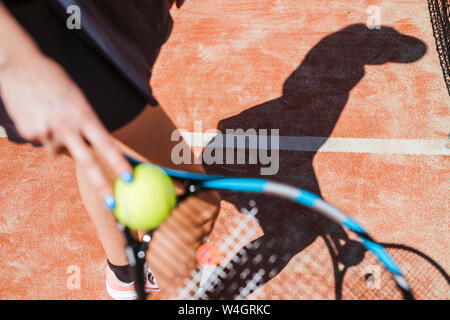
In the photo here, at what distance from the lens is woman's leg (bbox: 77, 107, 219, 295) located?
1.20 m

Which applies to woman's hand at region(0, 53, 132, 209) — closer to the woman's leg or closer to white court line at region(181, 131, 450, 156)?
the woman's leg

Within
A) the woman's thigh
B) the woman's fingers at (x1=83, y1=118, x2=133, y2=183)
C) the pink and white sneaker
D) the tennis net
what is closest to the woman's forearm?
the woman's fingers at (x1=83, y1=118, x2=133, y2=183)

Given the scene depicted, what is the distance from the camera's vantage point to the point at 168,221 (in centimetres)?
138

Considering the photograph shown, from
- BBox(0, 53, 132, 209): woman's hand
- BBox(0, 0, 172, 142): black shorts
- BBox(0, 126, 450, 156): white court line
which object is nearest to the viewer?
BBox(0, 53, 132, 209): woman's hand

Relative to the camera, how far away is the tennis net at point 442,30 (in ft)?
8.14

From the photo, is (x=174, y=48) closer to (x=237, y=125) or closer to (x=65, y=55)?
(x=237, y=125)

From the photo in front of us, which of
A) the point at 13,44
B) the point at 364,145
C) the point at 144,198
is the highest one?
the point at 13,44

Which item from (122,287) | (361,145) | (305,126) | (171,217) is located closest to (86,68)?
(171,217)

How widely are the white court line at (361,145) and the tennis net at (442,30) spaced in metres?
0.47

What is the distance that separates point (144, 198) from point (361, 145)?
5.19 ft

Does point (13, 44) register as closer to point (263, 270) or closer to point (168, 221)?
point (168, 221)

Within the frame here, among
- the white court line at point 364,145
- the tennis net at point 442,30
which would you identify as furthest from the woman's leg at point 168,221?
the tennis net at point 442,30

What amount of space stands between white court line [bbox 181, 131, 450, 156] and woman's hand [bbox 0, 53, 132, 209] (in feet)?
4.61

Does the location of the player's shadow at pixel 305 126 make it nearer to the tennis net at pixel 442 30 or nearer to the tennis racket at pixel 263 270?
the tennis racket at pixel 263 270
